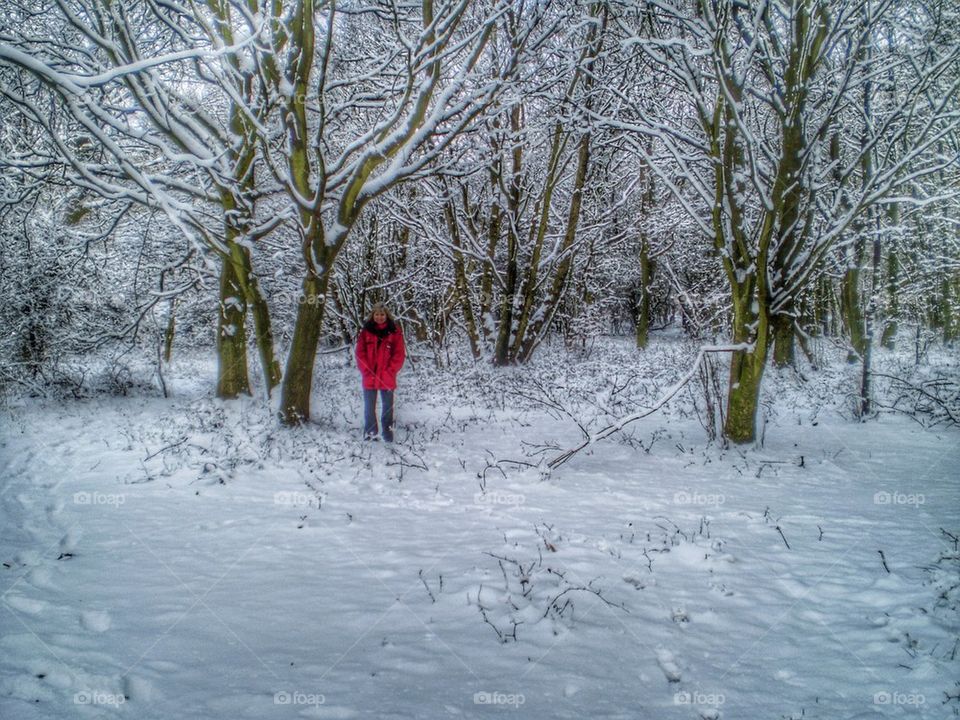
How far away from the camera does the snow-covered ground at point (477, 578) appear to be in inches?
103

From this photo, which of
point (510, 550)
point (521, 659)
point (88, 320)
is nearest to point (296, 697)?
point (521, 659)

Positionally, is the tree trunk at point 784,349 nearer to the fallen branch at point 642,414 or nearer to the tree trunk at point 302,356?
the fallen branch at point 642,414

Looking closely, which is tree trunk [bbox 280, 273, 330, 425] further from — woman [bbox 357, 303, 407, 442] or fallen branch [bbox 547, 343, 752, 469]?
fallen branch [bbox 547, 343, 752, 469]

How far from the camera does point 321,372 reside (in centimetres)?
1523

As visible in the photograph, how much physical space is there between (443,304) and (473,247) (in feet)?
8.58

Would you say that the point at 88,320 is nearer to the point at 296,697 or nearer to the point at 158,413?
the point at 158,413

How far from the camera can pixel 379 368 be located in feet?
26.3

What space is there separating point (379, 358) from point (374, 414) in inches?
34.0

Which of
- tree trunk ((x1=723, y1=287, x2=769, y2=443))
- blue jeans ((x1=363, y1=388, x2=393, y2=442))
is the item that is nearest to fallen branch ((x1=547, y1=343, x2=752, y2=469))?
tree trunk ((x1=723, y1=287, x2=769, y2=443))

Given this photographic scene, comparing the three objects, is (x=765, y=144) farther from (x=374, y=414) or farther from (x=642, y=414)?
(x=374, y=414)

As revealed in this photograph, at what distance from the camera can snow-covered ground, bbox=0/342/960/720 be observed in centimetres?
262

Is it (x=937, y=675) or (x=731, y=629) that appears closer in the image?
(x=937, y=675)

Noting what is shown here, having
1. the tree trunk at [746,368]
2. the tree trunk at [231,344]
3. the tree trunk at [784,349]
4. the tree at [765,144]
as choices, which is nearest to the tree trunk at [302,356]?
the tree trunk at [231,344]

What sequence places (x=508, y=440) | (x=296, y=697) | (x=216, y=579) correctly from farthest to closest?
(x=508, y=440) → (x=216, y=579) → (x=296, y=697)
